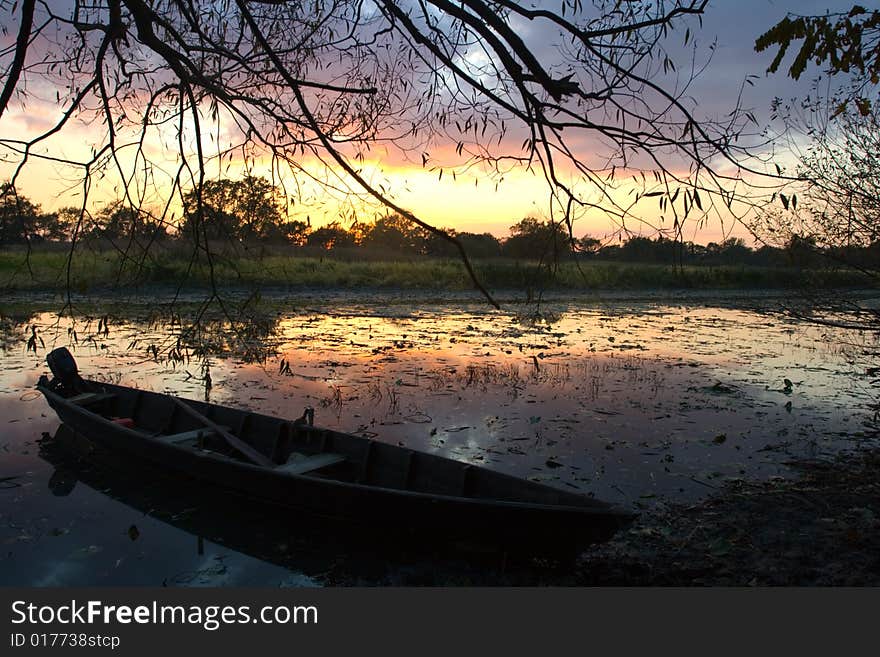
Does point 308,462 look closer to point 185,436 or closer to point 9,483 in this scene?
point 185,436

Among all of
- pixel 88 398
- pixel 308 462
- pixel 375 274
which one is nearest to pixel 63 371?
pixel 88 398

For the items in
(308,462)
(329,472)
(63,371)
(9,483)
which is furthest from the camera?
(63,371)

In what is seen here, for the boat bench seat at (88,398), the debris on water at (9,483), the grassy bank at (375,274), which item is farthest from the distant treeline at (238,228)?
the grassy bank at (375,274)

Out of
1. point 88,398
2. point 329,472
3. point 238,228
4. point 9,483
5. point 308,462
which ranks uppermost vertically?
point 238,228

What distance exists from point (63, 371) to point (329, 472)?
14.6 ft

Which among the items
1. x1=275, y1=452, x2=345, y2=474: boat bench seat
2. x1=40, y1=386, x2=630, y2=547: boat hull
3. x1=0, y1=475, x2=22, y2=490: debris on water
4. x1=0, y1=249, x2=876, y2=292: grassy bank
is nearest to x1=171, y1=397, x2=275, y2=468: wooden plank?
x1=275, y1=452, x2=345, y2=474: boat bench seat

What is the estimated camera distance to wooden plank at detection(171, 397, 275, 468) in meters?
5.94

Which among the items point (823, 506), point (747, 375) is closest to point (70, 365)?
point (823, 506)

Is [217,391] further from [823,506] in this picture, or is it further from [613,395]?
[823,506]

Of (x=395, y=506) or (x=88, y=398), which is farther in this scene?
(x=88, y=398)

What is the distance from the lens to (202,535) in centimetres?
514

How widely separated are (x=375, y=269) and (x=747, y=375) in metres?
21.5

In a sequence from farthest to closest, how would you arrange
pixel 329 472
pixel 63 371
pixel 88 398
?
pixel 63 371, pixel 88 398, pixel 329 472

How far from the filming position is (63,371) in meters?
8.09
